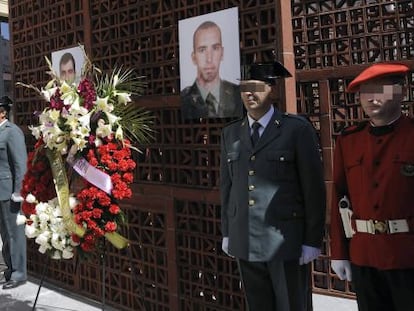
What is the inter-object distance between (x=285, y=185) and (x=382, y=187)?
56 cm

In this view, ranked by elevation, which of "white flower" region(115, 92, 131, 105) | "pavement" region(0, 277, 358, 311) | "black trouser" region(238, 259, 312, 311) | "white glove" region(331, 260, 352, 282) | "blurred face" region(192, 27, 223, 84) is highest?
"blurred face" region(192, 27, 223, 84)

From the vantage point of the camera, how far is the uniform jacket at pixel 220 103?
11.1 ft

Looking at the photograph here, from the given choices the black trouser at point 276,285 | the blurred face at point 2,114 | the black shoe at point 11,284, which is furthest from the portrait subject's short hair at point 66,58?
the black trouser at point 276,285

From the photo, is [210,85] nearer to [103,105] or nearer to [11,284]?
[103,105]

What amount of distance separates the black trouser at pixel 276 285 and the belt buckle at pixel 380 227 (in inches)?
22.5

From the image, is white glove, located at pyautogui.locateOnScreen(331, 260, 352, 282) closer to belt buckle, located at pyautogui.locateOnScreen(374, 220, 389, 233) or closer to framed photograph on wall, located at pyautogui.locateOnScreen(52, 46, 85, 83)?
belt buckle, located at pyautogui.locateOnScreen(374, 220, 389, 233)

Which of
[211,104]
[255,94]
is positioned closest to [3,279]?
[211,104]

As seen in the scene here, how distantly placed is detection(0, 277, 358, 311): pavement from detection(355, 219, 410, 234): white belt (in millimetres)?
Result: 2002

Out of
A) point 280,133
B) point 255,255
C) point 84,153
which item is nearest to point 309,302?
point 255,255

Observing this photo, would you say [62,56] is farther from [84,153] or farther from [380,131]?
[380,131]

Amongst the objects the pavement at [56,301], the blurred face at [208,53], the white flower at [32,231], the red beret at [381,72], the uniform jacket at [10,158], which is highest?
the blurred face at [208,53]

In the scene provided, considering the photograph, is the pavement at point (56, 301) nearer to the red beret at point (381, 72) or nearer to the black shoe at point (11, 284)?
the black shoe at point (11, 284)

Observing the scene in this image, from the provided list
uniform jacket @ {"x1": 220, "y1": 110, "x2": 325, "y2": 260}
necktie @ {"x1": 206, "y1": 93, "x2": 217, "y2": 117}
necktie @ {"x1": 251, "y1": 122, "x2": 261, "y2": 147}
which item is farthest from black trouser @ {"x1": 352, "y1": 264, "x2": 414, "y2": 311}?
necktie @ {"x1": 206, "y1": 93, "x2": 217, "y2": 117}

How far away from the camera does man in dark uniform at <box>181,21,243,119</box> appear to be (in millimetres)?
3436
